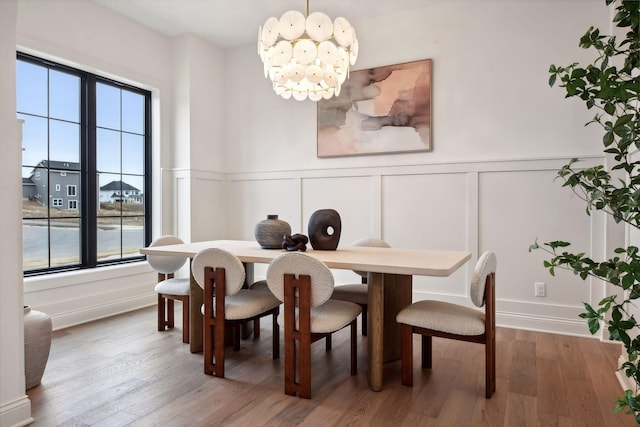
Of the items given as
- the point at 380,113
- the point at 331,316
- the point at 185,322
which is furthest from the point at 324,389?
the point at 380,113

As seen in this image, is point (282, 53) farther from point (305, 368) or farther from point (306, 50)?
point (305, 368)

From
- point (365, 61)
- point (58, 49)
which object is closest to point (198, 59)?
point (58, 49)

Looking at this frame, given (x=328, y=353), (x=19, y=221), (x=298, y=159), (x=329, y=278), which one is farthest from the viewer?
(x=298, y=159)

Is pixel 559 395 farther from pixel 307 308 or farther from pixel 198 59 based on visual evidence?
pixel 198 59

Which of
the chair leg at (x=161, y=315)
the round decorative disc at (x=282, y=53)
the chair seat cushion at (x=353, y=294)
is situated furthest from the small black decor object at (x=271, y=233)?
the chair leg at (x=161, y=315)

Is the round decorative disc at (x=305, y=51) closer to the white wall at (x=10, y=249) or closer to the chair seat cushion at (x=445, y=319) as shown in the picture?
the white wall at (x=10, y=249)

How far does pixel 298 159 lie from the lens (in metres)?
4.61

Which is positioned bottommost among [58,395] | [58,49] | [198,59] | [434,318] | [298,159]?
[58,395]

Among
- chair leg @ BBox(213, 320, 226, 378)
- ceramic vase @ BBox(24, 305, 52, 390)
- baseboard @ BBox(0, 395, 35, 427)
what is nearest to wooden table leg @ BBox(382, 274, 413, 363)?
chair leg @ BBox(213, 320, 226, 378)

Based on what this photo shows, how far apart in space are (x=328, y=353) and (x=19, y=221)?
207 cm

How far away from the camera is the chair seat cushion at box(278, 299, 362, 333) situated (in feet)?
7.34

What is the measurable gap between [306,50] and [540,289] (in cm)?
282

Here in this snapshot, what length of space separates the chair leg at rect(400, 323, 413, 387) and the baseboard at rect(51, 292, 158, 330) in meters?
2.99

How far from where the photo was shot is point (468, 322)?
2176 mm
